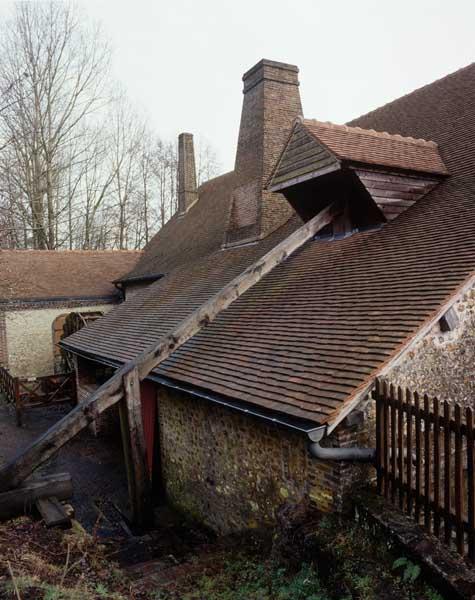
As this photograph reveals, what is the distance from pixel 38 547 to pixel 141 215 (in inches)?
1261

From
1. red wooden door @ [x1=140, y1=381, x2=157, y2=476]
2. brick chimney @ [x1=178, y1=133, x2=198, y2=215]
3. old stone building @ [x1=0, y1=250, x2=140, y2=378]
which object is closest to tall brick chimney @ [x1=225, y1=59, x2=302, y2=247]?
red wooden door @ [x1=140, y1=381, x2=157, y2=476]

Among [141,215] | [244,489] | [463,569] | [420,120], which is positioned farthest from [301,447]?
[141,215]

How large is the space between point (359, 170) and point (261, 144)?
4.82 metres

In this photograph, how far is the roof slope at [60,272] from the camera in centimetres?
2000

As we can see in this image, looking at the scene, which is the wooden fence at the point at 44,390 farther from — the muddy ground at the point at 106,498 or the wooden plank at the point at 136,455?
the wooden plank at the point at 136,455

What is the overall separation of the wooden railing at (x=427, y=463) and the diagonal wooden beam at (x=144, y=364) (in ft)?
11.9

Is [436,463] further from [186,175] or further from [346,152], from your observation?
[186,175]

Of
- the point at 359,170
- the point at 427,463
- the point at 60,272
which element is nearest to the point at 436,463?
the point at 427,463

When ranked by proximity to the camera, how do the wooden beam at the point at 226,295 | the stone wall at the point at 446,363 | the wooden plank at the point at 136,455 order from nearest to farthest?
the stone wall at the point at 446,363 < the wooden plank at the point at 136,455 < the wooden beam at the point at 226,295

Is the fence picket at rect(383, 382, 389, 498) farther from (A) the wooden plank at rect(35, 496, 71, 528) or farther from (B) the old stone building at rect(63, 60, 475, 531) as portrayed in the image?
(A) the wooden plank at rect(35, 496, 71, 528)

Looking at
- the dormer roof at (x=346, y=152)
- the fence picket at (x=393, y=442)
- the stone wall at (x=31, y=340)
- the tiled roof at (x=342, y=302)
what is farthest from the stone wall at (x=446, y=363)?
the stone wall at (x=31, y=340)

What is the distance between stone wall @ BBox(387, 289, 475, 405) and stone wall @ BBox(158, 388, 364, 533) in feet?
3.06

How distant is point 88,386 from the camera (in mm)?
13727

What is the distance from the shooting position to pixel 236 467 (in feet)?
20.9
